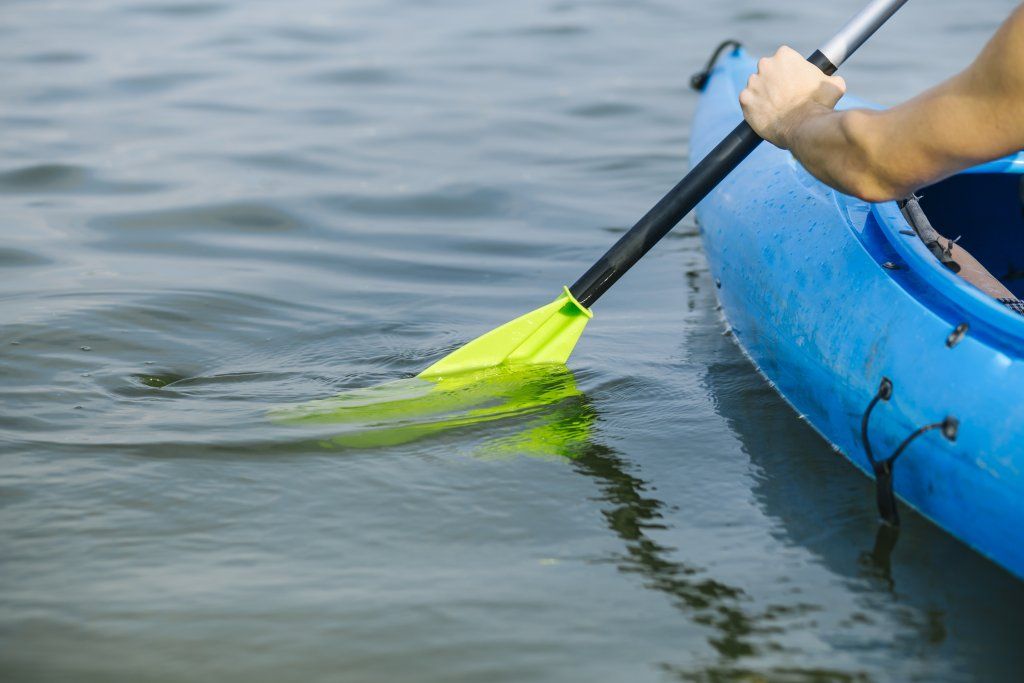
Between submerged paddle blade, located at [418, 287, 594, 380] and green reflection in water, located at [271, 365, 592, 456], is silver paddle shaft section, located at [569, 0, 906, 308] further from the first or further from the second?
green reflection in water, located at [271, 365, 592, 456]

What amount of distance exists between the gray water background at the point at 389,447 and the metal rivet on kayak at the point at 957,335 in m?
0.42

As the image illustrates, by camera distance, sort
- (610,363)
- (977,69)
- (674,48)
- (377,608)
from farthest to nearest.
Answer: (674,48)
(610,363)
(377,608)
(977,69)

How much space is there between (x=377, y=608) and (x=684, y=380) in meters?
1.53

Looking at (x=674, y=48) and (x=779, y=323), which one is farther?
(x=674, y=48)

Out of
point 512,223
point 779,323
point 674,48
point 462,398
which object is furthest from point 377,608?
point 674,48

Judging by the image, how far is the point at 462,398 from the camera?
3.43 m

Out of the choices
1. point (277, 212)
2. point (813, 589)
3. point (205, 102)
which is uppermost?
point (205, 102)

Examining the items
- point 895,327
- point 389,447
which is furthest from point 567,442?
point 895,327

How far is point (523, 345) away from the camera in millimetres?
3592

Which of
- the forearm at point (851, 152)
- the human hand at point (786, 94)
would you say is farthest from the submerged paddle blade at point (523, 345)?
the forearm at point (851, 152)

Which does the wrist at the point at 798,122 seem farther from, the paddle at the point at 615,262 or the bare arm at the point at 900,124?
the paddle at the point at 615,262

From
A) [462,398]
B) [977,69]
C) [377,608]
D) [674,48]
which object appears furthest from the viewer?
[674,48]

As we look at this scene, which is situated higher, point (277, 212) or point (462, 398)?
point (277, 212)

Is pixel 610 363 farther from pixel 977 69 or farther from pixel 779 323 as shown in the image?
pixel 977 69
